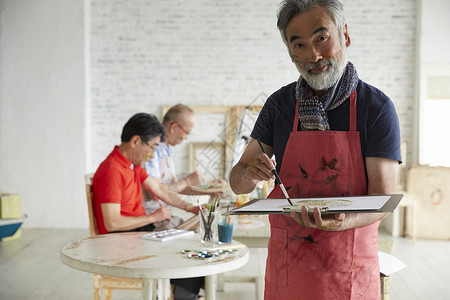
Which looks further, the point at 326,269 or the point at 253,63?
the point at 253,63

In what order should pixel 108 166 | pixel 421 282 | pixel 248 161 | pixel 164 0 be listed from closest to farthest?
pixel 248 161 < pixel 108 166 < pixel 421 282 < pixel 164 0

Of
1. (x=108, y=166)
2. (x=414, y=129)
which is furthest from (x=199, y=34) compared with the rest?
(x=108, y=166)

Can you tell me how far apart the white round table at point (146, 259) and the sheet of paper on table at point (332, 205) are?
0.70m

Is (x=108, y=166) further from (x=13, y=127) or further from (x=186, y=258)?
(x=13, y=127)

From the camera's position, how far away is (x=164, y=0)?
709cm

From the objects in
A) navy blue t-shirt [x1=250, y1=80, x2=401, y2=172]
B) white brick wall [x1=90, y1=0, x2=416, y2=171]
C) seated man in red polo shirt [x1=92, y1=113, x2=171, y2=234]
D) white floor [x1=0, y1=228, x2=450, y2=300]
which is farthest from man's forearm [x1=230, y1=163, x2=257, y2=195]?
white brick wall [x1=90, y1=0, x2=416, y2=171]

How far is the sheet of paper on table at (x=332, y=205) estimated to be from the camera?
4.13ft

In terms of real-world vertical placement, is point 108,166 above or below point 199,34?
below

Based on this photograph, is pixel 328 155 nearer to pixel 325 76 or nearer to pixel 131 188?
pixel 325 76

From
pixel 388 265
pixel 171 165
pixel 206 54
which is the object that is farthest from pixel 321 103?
pixel 206 54

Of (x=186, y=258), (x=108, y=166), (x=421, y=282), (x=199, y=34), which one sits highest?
(x=199, y=34)

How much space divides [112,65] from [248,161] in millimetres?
5849

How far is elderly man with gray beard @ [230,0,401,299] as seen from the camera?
1527 mm

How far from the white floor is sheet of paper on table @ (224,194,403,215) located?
109 inches
